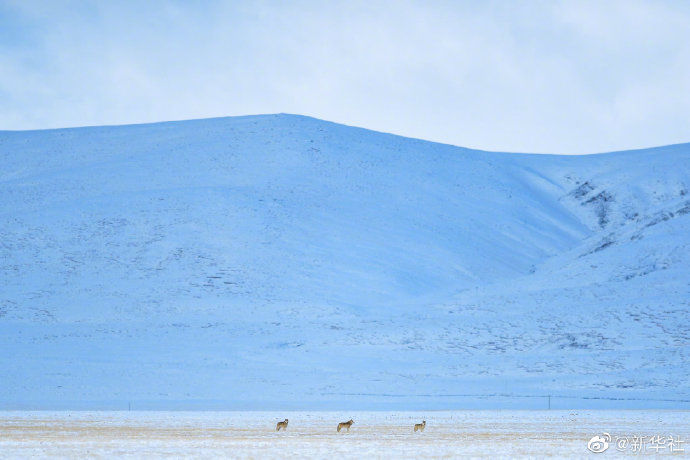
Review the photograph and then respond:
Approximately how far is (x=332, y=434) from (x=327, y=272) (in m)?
34.4

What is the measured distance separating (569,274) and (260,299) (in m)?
14.9

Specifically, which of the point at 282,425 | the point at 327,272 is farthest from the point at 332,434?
the point at 327,272

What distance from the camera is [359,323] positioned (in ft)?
156

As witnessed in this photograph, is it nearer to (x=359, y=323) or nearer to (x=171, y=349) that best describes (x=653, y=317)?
(x=359, y=323)

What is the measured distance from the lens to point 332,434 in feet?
73.1

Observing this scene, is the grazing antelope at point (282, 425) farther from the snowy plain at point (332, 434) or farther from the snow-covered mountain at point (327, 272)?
the snow-covered mountain at point (327, 272)

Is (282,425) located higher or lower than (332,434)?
higher

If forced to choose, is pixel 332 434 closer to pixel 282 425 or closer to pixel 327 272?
pixel 282 425

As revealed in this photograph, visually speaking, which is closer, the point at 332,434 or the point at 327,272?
the point at 332,434

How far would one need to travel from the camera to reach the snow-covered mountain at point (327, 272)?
38031 millimetres

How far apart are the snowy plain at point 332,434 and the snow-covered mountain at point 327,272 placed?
17.1 ft

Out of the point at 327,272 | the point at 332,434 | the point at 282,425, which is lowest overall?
the point at 332,434

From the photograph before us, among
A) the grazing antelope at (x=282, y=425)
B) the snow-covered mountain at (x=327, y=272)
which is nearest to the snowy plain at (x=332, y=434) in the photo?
the grazing antelope at (x=282, y=425)

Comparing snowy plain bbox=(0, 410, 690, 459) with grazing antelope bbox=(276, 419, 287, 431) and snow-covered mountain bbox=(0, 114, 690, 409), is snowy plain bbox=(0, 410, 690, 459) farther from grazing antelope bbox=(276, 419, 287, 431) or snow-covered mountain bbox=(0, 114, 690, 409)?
snow-covered mountain bbox=(0, 114, 690, 409)
